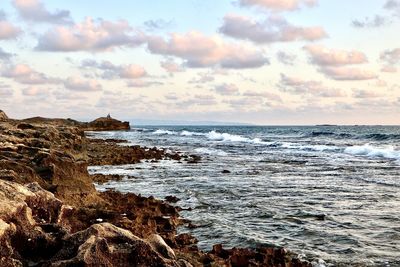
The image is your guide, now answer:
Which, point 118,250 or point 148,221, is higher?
point 118,250

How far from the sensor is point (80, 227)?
9648 millimetres

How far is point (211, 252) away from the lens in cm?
1036

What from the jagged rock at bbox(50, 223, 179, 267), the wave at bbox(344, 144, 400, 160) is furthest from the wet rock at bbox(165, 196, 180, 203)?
the wave at bbox(344, 144, 400, 160)

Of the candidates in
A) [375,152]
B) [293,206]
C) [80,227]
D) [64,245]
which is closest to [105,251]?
[64,245]

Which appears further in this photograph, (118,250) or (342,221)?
(342,221)

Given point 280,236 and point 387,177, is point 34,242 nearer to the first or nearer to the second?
point 280,236

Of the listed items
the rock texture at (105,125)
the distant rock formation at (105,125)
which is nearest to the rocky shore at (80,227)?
the distant rock formation at (105,125)

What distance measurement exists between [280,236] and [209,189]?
865cm

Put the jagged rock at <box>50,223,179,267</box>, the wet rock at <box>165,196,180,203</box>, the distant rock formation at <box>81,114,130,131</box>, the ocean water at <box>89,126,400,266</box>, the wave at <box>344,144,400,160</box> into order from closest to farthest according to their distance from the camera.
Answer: the jagged rock at <box>50,223,179,267</box>
the ocean water at <box>89,126,400,266</box>
the wet rock at <box>165,196,180,203</box>
the wave at <box>344,144,400,160</box>
the distant rock formation at <box>81,114,130,131</box>

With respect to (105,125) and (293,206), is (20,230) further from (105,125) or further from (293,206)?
(105,125)

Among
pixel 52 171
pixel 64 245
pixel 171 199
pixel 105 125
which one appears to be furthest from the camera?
pixel 105 125

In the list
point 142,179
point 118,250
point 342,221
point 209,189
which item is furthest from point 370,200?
point 118,250

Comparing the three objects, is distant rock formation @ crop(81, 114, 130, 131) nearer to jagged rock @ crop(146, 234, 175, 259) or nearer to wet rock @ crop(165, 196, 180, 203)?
wet rock @ crop(165, 196, 180, 203)

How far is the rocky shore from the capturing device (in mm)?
5992
